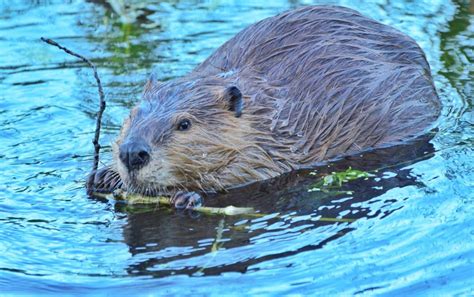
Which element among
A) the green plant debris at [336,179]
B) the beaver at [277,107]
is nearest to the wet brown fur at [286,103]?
the beaver at [277,107]

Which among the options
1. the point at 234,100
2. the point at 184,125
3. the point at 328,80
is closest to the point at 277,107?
the point at 234,100

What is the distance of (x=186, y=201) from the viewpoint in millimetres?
5898

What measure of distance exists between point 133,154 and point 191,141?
47cm

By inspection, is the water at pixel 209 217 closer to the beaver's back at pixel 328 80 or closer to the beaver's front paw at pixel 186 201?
the beaver's front paw at pixel 186 201

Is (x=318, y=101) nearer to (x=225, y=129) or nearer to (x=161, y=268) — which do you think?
(x=225, y=129)

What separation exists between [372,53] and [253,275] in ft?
8.41

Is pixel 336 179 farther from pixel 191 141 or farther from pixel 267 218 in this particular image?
pixel 191 141

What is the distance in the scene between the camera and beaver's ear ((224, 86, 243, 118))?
20.4ft

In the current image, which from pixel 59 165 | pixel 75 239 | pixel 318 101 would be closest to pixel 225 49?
pixel 318 101

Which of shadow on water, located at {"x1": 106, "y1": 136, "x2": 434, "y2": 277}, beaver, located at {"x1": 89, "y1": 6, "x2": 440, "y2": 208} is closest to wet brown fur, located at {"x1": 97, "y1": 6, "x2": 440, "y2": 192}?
beaver, located at {"x1": 89, "y1": 6, "x2": 440, "y2": 208}

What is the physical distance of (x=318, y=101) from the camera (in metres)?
6.69

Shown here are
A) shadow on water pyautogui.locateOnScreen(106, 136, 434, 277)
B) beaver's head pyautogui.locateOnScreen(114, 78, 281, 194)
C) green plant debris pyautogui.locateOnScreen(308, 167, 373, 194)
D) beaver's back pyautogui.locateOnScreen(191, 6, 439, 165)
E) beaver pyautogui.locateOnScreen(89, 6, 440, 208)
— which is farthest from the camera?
beaver's back pyautogui.locateOnScreen(191, 6, 439, 165)

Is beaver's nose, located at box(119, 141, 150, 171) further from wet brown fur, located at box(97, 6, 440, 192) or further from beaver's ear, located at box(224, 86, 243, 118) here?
beaver's ear, located at box(224, 86, 243, 118)

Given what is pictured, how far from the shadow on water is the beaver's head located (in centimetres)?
11
